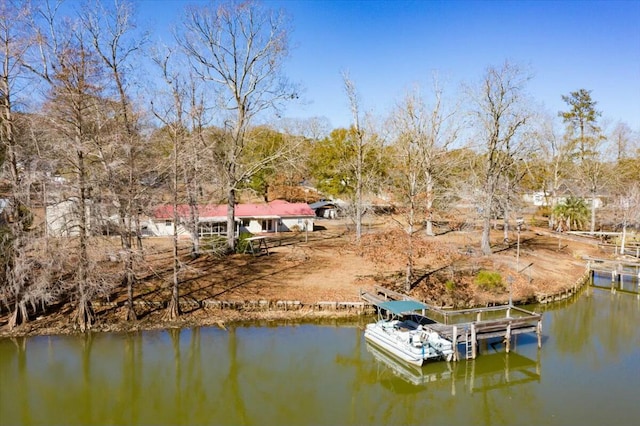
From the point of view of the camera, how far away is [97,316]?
60.9ft

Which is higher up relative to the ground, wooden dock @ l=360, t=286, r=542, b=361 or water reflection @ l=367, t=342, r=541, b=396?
wooden dock @ l=360, t=286, r=542, b=361

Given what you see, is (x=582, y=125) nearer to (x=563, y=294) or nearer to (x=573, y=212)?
(x=573, y=212)

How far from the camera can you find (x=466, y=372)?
15.2 meters

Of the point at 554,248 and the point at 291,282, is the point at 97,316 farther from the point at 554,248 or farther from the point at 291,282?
the point at 554,248

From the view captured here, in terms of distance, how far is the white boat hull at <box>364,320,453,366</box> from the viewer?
15.2 meters

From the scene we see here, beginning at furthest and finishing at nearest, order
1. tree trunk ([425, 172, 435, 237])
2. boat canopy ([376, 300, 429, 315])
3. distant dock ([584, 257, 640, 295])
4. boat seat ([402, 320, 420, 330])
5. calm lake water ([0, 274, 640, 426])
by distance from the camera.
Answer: distant dock ([584, 257, 640, 295])
tree trunk ([425, 172, 435, 237])
boat seat ([402, 320, 420, 330])
boat canopy ([376, 300, 429, 315])
calm lake water ([0, 274, 640, 426])

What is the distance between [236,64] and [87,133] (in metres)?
14.0

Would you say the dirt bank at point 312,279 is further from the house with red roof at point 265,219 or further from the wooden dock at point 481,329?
the house with red roof at point 265,219

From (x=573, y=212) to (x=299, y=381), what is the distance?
129ft

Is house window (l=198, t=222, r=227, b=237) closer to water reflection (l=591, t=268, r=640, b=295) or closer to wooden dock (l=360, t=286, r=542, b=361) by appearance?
wooden dock (l=360, t=286, r=542, b=361)

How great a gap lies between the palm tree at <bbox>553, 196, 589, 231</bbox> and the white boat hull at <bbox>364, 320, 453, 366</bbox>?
33810 millimetres

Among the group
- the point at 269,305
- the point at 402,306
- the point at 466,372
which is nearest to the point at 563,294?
Result: the point at 466,372

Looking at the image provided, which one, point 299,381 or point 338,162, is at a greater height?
point 338,162

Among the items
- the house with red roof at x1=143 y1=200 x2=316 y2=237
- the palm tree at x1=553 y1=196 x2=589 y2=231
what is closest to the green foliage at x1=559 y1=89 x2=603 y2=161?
the palm tree at x1=553 y1=196 x2=589 y2=231
